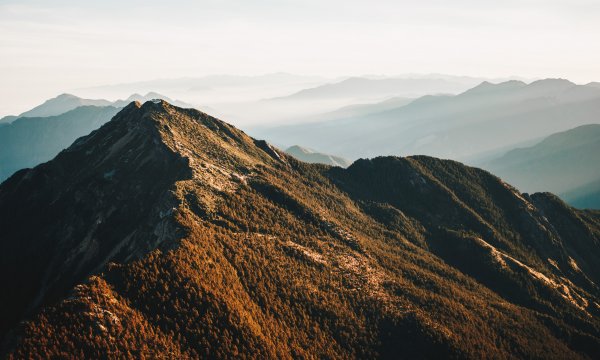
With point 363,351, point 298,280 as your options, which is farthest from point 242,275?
point 363,351

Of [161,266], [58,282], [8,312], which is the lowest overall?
[8,312]

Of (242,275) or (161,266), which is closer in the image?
(161,266)

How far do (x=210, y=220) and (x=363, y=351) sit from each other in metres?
77.9

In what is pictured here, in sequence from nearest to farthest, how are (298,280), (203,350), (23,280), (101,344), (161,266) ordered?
(101,344) → (203,350) → (161,266) → (298,280) → (23,280)

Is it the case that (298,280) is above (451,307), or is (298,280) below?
above

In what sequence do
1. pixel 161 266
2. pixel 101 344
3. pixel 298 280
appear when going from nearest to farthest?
pixel 101 344
pixel 161 266
pixel 298 280

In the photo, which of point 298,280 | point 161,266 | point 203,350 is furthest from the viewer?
point 298,280

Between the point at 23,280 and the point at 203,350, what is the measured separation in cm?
11245

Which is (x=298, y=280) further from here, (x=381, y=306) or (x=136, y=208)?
(x=136, y=208)

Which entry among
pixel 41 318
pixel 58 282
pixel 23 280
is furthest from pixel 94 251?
pixel 41 318

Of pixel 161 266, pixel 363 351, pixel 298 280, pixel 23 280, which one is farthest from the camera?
pixel 23 280

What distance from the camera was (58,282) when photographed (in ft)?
601

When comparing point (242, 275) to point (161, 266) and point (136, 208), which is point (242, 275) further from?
point (136, 208)

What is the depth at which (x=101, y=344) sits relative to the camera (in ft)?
379
